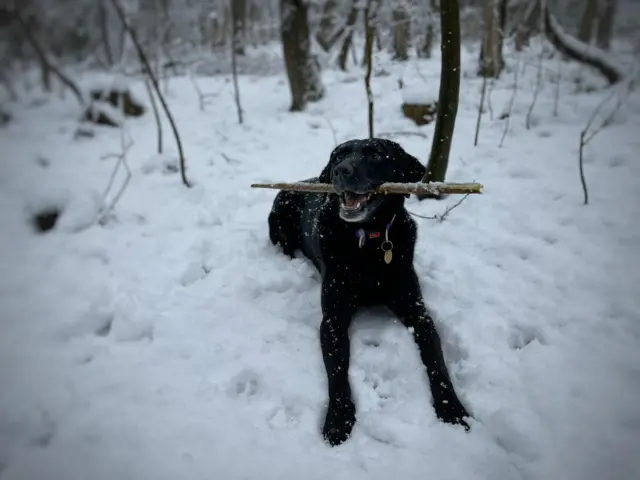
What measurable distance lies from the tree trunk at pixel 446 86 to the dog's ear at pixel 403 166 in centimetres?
78

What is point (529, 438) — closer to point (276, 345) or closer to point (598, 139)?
point (276, 345)

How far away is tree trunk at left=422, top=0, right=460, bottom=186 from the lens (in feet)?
11.8

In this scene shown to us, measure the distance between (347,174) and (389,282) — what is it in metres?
0.79

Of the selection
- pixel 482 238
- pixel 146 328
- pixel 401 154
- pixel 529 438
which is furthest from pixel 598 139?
pixel 146 328

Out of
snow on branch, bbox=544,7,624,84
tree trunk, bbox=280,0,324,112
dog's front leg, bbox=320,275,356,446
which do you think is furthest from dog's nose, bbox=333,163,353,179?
snow on branch, bbox=544,7,624,84

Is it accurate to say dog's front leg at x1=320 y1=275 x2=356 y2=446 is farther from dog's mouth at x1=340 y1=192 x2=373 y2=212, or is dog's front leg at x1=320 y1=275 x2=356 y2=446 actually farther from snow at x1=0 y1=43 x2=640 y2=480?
dog's mouth at x1=340 y1=192 x2=373 y2=212

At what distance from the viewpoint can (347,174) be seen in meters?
2.28

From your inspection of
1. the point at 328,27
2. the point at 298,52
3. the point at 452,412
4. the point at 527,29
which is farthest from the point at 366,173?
the point at 328,27

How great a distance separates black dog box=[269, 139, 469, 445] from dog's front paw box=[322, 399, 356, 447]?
5 centimetres

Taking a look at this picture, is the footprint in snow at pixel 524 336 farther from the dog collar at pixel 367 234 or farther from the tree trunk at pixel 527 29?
the tree trunk at pixel 527 29

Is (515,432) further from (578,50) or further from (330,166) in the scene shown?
(578,50)

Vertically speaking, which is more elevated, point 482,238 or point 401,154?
point 401,154

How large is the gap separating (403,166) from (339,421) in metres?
1.75

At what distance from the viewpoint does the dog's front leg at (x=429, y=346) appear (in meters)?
2.03
